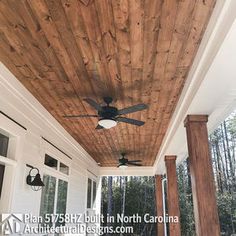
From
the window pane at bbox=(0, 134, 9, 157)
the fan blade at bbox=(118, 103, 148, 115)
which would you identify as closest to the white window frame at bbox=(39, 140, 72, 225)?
the window pane at bbox=(0, 134, 9, 157)

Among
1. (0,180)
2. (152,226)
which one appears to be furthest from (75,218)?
(152,226)

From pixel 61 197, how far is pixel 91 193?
361 cm

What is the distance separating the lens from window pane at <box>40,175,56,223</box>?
4.27 metres

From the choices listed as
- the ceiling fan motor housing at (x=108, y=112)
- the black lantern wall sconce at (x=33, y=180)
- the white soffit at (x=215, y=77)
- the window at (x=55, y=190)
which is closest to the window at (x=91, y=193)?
the window at (x=55, y=190)

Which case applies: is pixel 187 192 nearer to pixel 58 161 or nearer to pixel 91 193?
pixel 91 193

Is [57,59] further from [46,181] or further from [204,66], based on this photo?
[46,181]

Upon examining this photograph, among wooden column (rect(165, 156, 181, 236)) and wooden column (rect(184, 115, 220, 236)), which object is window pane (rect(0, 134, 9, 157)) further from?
wooden column (rect(165, 156, 181, 236))

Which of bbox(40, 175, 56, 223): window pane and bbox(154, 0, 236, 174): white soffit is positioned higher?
bbox(154, 0, 236, 174): white soffit

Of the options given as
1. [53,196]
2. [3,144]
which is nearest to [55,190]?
[53,196]

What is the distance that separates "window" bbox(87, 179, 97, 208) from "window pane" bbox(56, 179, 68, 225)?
2.75 metres

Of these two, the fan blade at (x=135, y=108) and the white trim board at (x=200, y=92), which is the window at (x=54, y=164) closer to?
the white trim board at (x=200, y=92)

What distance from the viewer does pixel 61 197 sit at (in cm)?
522

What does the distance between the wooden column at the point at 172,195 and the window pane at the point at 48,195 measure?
2.94m

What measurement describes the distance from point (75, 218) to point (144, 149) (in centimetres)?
245
